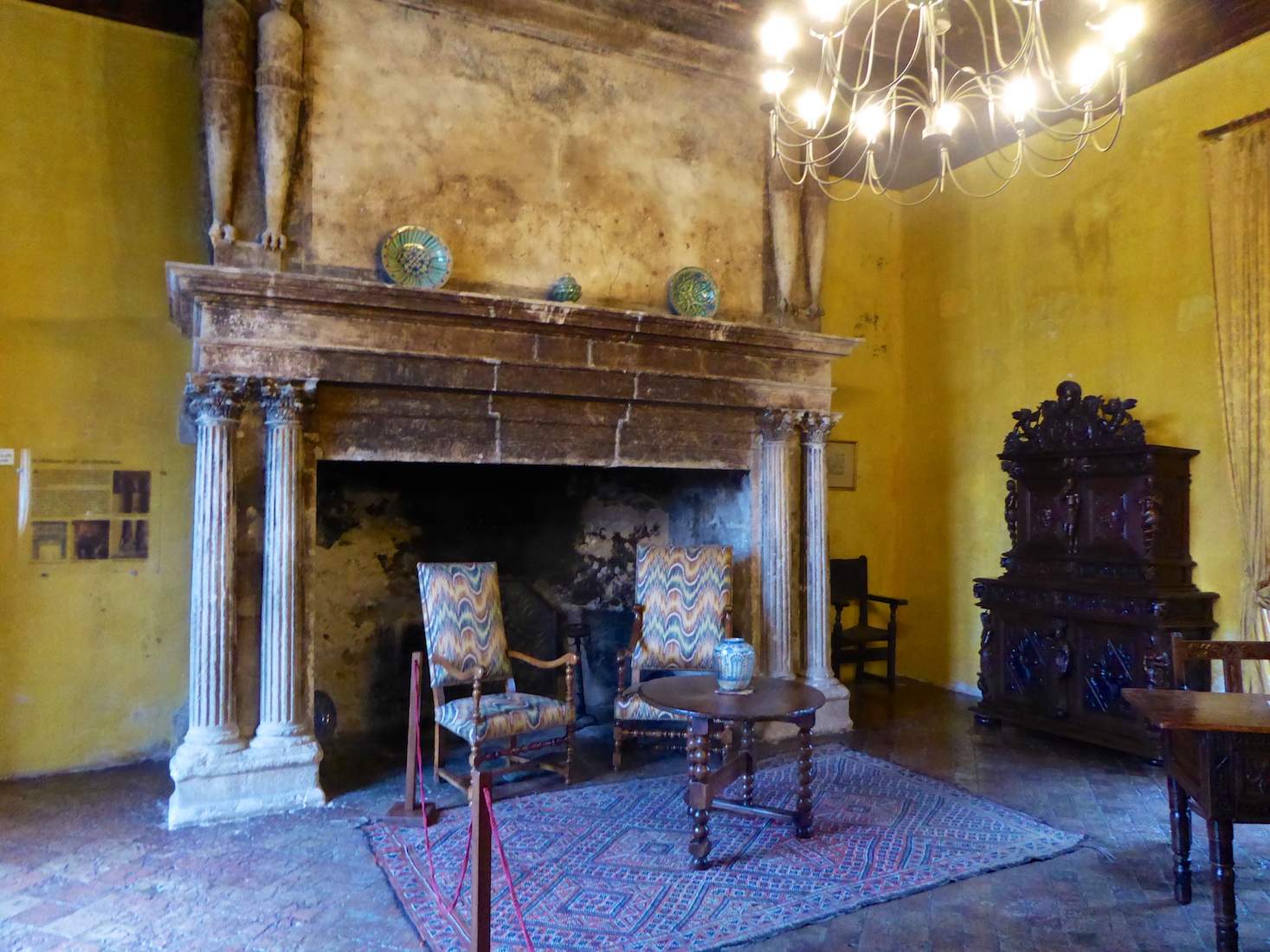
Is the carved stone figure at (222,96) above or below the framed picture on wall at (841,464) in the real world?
above

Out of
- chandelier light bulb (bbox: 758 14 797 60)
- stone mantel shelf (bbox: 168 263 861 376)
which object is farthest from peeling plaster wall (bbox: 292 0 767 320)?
chandelier light bulb (bbox: 758 14 797 60)

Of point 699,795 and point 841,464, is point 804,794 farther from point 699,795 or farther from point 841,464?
point 841,464

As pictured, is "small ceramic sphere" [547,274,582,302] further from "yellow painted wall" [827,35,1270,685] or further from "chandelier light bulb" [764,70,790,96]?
"yellow painted wall" [827,35,1270,685]

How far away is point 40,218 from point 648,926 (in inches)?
178

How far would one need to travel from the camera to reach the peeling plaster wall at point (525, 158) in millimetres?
4191

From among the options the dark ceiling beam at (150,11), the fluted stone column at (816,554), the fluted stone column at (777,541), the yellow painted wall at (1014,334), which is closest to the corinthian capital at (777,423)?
the fluted stone column at (777,541)

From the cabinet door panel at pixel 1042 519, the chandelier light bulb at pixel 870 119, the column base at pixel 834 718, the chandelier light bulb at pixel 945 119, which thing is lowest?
the column base at pixel 834 718

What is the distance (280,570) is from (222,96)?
220cm

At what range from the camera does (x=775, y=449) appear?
5215 mm

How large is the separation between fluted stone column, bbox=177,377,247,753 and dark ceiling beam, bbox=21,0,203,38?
7.16 feet

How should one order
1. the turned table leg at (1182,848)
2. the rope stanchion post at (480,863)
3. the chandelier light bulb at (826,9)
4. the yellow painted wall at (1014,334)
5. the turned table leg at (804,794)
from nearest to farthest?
the rope stanchion post at (480,863)
the chandelier light bulb at (826,9)
the turned table leg at (1182,848)
the turned table leg at (804,794)
the yellow painted wall at (1014,334)

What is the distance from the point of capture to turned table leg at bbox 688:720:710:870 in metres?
3.28

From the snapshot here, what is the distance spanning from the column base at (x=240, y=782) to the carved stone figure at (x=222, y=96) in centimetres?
236

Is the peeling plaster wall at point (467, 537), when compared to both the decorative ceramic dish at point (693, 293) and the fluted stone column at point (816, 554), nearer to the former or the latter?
the fluted stone column at point (816, 554)
